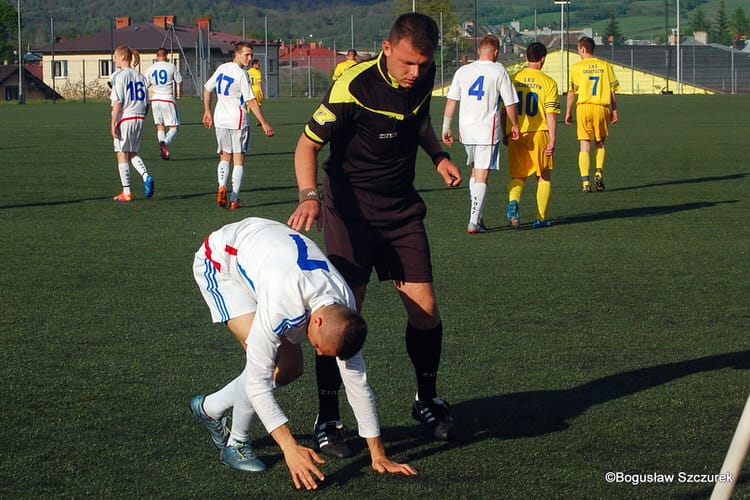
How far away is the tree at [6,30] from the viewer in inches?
4437

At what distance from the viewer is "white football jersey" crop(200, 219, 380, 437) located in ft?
13.8

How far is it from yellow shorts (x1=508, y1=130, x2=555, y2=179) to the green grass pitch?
0.70 m

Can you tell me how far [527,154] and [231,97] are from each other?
13.1ft

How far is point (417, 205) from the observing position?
5.32 metres

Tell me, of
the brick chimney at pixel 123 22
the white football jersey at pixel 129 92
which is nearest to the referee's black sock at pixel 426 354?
the white football jersey at pixel 129 92

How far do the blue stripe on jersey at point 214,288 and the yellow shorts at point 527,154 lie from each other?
302 inches

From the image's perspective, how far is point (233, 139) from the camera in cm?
1419

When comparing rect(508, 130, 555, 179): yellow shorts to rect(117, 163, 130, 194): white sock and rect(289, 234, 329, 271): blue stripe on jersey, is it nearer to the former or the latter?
rect(117, 163, 130, 194): white sock

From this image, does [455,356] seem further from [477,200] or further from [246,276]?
[477,200]

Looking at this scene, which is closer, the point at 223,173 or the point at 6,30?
the point at 223,173

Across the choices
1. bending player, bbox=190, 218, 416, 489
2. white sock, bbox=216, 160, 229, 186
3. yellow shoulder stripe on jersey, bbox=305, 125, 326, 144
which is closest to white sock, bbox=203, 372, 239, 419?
bending player, bbox=190, 218, 416, 489

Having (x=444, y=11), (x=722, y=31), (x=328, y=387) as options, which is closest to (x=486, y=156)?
(x=328, y=387)

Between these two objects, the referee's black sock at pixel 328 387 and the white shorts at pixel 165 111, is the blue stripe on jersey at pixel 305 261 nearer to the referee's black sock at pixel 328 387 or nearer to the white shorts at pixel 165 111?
the referee's black sock at pixel 328 387

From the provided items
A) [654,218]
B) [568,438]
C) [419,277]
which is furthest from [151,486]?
Result: [654,218]
